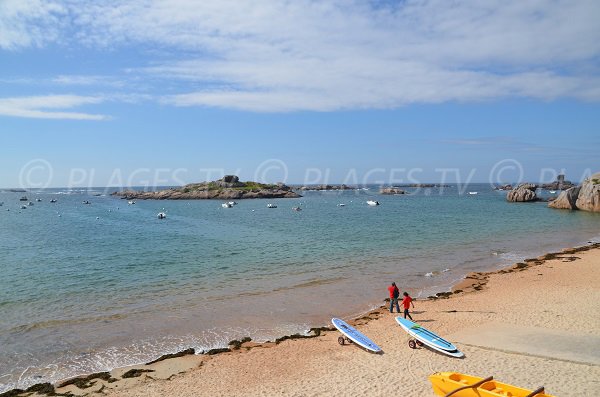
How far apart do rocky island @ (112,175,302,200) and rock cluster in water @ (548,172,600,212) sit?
3528 inches

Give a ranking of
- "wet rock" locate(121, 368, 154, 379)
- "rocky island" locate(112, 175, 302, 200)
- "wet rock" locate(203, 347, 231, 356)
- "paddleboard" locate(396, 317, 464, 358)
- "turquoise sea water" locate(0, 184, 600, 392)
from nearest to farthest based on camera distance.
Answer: "wet rock" locate(121, 368, 154, 379), "paddleboard" locate(396, 317, 464, 358), "wet rock" locate(203, 347, 231, 356), "turquoise sea water" locate(0, 184, 600, 392), "rocky island" locate(112, 175, 302, 200)

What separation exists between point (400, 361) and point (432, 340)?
1.68m

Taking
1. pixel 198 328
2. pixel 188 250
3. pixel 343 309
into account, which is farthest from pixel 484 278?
pixel 188 250

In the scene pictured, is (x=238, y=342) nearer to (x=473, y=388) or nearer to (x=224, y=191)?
(x=473, y=388)

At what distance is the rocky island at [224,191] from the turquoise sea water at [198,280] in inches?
3533

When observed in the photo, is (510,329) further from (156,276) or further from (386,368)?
(156,276)


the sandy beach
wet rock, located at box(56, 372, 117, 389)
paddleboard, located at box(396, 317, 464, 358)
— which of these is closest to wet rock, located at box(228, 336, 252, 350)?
the sandy beach

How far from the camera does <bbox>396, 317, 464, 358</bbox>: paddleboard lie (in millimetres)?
15742

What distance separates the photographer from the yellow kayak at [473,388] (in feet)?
38.0

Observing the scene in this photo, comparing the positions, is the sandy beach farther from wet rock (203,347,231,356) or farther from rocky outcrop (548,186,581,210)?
rocky outcrop (548,186,581,210)

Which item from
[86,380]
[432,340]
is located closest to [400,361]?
[432,340]

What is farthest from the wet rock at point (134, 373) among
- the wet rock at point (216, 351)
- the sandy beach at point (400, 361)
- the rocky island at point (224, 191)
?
the rocky island at point (224, 191)

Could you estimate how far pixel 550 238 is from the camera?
4934 cm

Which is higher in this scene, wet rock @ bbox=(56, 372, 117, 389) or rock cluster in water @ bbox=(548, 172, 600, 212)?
rock cluster in water @ bbox=(548, 172, 600, 212)
